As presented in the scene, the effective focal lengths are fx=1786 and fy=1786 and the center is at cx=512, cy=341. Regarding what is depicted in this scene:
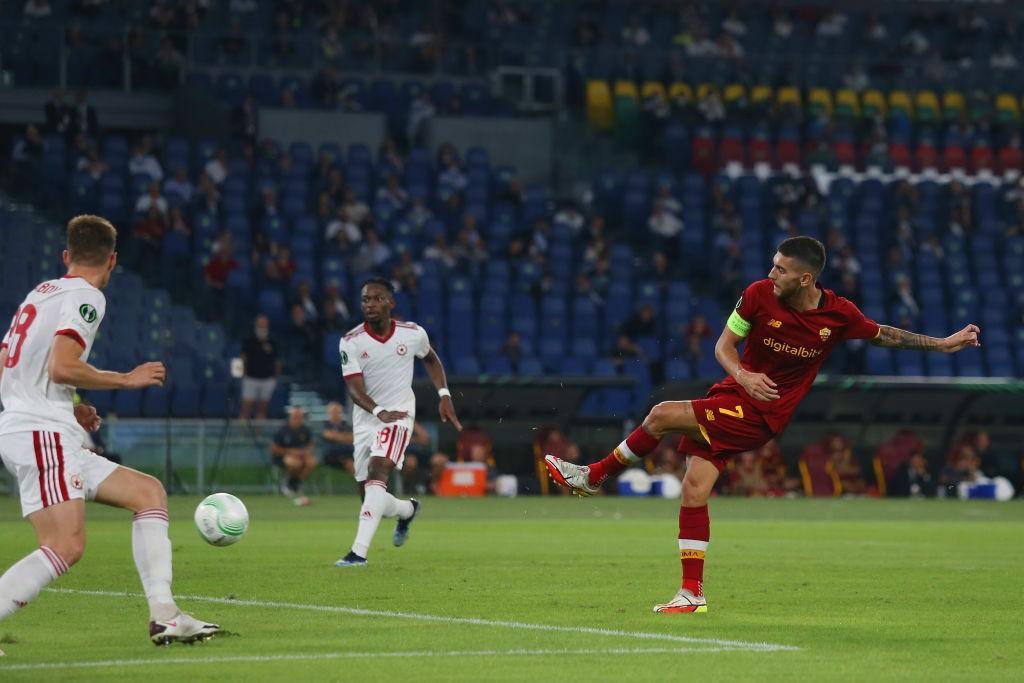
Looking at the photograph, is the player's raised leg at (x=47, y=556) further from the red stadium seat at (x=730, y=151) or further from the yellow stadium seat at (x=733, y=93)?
the yellow stadium seat at (x=733, y=93)

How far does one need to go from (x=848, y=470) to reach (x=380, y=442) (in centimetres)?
1756

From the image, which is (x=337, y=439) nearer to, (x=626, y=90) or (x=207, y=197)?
(x=207, y=197)

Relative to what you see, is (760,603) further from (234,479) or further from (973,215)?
(973,215)

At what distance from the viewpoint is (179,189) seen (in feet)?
109

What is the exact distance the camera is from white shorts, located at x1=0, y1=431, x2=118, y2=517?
329 inches

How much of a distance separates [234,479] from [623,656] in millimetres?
20957

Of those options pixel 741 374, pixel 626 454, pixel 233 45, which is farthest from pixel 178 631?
pixel 233 45

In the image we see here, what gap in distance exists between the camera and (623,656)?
8656 millimetres

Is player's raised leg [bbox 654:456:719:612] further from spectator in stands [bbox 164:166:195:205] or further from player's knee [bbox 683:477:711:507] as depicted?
spectator in stands [bbox 164:166:195:205]

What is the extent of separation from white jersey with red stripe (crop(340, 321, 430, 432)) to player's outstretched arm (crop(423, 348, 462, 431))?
4.9 inches

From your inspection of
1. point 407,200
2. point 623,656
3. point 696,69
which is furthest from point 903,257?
point 623,656

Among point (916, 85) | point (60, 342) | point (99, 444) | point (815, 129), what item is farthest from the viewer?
point (916, 85)

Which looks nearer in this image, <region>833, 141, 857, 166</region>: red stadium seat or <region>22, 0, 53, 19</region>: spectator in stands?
<region>22, 0, 53, 19</region>: spectator in stands

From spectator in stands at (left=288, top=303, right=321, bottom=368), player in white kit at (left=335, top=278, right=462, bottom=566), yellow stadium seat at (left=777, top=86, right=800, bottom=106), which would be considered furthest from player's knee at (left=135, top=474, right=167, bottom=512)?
yellow stadium seat at (left=777, top=86, right=800, bottom=106)
